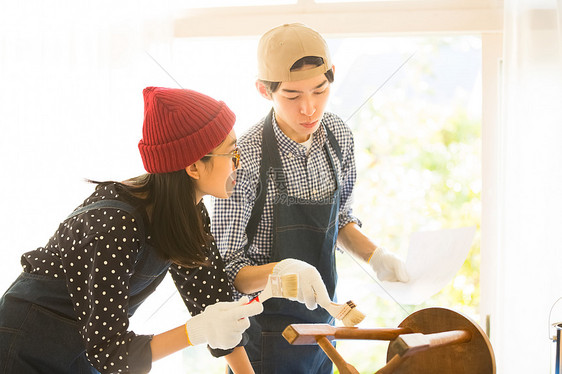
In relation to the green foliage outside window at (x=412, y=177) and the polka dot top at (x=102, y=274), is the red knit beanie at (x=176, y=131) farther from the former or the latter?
the green foliage outside window at (x=412, y=177)

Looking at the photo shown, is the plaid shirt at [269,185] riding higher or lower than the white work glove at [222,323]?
higher

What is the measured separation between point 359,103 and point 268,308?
2.96 ft

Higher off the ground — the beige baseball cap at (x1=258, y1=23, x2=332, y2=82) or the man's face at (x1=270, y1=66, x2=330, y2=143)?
the beige baseball cap at (x1=258, y1=23, x2=332, y2=82)

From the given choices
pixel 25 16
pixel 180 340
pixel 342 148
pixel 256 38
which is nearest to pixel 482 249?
pixel 342 148

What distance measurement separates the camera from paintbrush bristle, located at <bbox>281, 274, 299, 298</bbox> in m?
1.21

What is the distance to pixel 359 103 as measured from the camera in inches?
85.3

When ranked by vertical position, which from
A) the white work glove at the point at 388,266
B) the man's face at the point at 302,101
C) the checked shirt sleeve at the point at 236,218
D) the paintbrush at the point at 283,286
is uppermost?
the man's face at the point at 302,101

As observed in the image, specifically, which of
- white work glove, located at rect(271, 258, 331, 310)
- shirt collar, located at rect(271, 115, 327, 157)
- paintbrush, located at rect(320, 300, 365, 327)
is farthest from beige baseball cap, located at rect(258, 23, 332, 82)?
paintbrush, located at rect(320, 300, 365, 327)

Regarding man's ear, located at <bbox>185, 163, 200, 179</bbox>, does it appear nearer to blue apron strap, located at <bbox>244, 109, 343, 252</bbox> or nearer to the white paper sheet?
blue apron strap, located at <bbox>244, 109, 343, 252</bbox>

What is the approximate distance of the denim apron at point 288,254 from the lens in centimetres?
158

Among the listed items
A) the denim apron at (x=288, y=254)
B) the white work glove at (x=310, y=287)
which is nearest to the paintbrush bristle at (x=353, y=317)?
the white work glove at (x=310, y=287)

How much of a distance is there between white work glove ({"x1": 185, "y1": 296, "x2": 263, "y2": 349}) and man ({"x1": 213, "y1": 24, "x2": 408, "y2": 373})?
0.73 ft

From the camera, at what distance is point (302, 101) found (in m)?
1.55

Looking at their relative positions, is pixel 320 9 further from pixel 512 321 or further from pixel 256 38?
pixel 512 321
